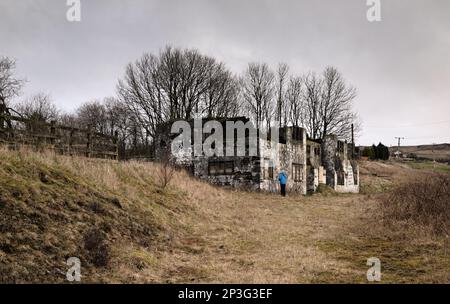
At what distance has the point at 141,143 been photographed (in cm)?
4156

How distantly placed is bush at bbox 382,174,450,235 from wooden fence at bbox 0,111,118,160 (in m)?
11.1

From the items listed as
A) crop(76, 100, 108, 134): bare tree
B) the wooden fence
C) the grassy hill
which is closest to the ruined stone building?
the wooden fence

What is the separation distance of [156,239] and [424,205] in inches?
297

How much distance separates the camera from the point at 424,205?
10.2 meters

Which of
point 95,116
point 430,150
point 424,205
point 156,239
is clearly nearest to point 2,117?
point 156,239

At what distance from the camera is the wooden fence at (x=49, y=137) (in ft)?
37.3

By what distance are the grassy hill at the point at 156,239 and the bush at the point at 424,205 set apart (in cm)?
42

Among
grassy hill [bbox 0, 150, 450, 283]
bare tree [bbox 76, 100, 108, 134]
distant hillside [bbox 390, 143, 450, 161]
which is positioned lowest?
grassy hill [bbox 0, 150, 450, 283]

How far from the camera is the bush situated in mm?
9216

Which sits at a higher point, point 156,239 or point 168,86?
point 168,86

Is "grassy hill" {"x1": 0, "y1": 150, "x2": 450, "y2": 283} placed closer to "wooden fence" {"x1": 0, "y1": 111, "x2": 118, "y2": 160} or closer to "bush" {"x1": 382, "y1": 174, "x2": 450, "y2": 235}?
"bush" {"x1": 382, "y1": 174, "x2": 450, "y2": 235}

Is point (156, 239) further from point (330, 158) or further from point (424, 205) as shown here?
point (330, 158)

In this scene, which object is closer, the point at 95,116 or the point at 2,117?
the point at 2,117
